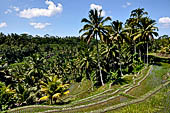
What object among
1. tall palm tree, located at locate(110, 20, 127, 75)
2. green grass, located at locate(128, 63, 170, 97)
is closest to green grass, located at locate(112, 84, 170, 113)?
green grass, located at locate(128, 63, 170, 97)

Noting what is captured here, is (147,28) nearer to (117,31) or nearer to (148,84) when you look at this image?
(117,31)

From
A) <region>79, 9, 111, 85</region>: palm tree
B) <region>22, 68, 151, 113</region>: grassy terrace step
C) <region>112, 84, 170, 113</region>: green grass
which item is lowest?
<region>22, 68, 151, 113</region>: grassy terrace step

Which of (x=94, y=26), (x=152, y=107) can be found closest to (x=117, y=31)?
(x=94, y=26)

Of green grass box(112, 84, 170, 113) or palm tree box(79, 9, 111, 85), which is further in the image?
palm tree box(79, 9, 111, 85)

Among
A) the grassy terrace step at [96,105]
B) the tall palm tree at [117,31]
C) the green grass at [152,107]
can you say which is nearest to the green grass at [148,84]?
the grassy terrace step at [96,105]

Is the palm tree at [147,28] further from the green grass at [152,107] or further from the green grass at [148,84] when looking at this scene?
the green grass at [152,107]

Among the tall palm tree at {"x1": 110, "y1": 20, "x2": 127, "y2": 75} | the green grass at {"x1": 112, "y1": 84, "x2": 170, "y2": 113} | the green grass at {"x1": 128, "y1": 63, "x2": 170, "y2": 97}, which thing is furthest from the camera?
the tall palm tree at {"x1": 110, "y1": 20, "x2": 127, "y2": 75}

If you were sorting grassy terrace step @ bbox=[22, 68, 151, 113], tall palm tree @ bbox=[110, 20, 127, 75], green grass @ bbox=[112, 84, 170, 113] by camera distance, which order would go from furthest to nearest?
tall palm tree @ bbox=[110, 20, 127, 75] < grassy terrace step @ bbox=[22, 68, 151, 113] < green grass @ bbox=[112, 84, 170, 113]

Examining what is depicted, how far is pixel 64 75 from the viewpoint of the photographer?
207 feet

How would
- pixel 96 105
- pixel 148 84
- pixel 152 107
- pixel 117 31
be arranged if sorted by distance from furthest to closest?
pixel 117 31, pixel 148 84, pixel 96 105, pixel 152 107

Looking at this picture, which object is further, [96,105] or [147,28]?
[147,28]

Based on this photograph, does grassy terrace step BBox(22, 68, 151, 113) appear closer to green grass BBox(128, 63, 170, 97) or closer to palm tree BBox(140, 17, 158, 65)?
green grass BBox(128, 63, 170, 97)

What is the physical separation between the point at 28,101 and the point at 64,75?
4270cm

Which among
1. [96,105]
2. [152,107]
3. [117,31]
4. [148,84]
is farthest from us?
[117,31]
